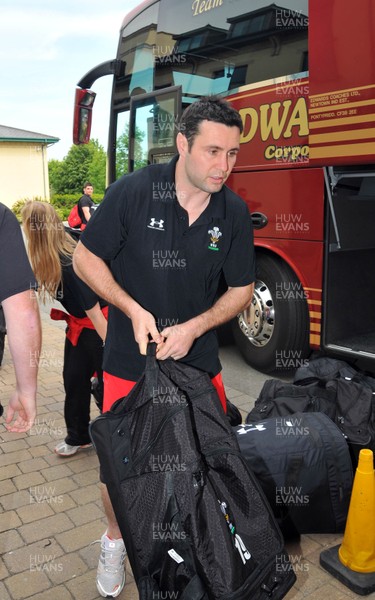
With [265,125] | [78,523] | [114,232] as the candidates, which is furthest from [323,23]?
[78,523]

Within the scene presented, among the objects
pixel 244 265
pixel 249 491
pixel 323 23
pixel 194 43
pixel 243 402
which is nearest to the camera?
pixel 249 491

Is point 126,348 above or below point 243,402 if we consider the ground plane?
above

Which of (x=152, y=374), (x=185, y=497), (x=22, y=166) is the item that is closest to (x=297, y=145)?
(x=152, y=374)

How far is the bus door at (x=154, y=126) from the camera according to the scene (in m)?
6.24

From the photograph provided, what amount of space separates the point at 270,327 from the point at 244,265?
10.0 ft

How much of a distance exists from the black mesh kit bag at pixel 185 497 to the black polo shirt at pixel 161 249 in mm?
384

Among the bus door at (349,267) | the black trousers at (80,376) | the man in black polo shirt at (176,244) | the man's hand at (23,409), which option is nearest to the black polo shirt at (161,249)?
the man in black polo shirt at (176,244)

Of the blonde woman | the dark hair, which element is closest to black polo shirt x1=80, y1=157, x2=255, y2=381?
the dark hair

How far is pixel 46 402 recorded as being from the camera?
5043 millimetres

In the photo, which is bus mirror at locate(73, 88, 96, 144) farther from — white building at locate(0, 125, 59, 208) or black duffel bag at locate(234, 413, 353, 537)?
white building at locate(0, 125, 59, 208)

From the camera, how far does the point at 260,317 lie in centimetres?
565

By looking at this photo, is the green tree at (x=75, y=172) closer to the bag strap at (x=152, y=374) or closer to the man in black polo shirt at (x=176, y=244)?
the man in black polo shirt at (x=176, y=244)

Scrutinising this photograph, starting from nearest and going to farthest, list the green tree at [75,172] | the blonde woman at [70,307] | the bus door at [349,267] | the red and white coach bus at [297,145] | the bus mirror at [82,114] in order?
the blonde woman at [70,307] → the red and white coach bus at [297,145] → the bus door at [349,267] → the bus mirror at [82,114] → the green tree at [75,172]

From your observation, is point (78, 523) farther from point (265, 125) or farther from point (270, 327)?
point (265, 125)
